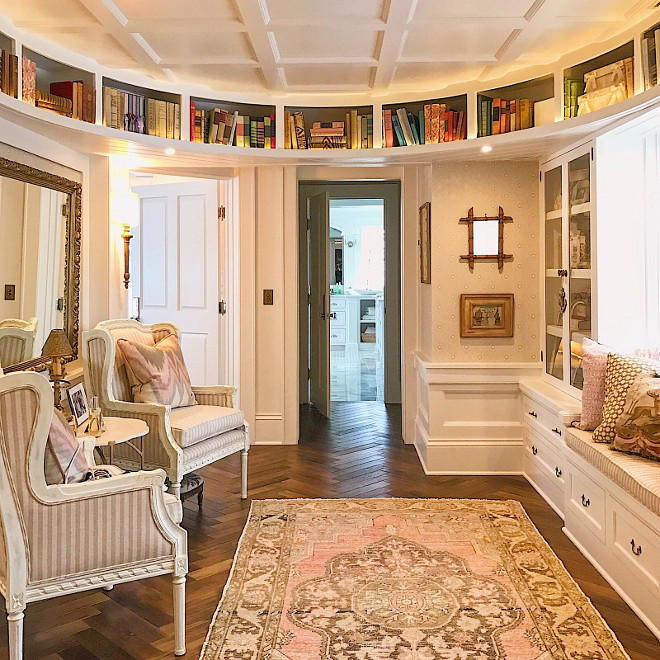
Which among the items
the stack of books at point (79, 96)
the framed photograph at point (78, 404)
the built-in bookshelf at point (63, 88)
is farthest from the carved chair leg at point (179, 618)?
the stack of books at point (79, 96)

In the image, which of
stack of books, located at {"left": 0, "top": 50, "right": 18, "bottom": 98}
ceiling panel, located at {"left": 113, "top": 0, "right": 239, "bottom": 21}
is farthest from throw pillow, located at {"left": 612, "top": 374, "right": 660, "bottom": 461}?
stack of books, located at {"left": 0, "top": 50, "right": 18, "bottom": 98}

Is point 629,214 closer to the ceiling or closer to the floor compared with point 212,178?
closer to the floor

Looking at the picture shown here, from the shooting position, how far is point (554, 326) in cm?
434

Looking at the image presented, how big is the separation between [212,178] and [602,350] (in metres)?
3.21

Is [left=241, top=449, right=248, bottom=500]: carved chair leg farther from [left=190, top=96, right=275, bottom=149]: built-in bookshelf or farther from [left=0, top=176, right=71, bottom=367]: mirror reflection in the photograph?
[left=190, top=96, right=275, bottom=149]: built-in bookshelf

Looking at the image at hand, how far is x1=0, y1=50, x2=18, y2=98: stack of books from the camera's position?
314 centimetres

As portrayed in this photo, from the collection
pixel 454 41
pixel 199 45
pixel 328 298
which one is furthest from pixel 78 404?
pixel 328 298

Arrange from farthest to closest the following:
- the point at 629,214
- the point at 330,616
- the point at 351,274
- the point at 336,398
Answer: the point at 351,274, the point at 336,398, the point at 629,214, the point at 330,616

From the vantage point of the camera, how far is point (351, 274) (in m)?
12.2

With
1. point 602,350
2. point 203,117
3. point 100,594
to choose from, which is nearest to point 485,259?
point 602,350

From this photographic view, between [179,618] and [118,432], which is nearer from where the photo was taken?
[179,618]

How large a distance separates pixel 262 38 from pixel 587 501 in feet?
9.05

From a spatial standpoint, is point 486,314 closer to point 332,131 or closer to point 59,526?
point 332,131

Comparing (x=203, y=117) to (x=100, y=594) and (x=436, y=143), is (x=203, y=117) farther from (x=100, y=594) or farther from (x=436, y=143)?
(x=100, y=594)
